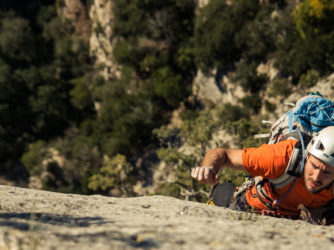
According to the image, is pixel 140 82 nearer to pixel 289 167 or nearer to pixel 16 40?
pixel 16 40

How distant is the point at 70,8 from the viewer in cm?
3406

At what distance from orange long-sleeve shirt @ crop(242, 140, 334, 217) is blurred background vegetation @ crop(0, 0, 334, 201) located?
642 centimetres

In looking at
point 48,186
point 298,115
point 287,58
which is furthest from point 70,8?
point 298,115

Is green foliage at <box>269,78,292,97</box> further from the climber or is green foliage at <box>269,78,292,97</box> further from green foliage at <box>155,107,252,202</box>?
the climber

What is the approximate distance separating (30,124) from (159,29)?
17970 millimetres

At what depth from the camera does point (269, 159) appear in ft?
10.1

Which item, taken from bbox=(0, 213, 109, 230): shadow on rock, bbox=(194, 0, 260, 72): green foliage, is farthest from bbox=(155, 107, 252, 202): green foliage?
bbox=(0, 213, 109, 230): shadow on rock

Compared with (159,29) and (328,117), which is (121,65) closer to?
(159,29)

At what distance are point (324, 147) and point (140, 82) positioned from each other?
2376 cm

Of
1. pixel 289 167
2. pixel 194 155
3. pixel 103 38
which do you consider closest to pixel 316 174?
pixel 289 167

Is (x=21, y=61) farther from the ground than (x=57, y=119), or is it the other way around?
(x=21, y=61)

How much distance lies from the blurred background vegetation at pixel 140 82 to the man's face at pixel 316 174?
675 centimetres

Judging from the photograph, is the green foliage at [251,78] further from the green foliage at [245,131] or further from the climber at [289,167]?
the climber at [289,167]

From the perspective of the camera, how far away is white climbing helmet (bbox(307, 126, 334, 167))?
3010mm
